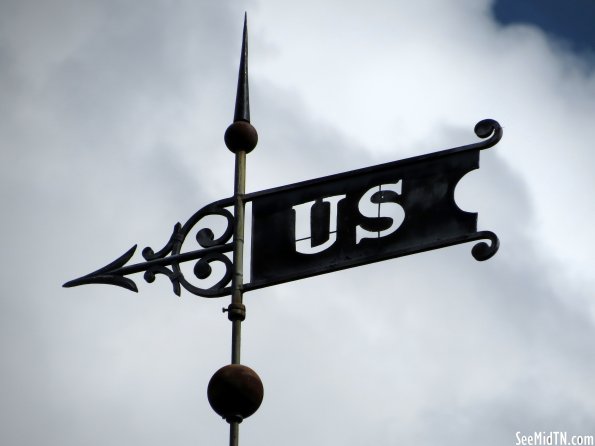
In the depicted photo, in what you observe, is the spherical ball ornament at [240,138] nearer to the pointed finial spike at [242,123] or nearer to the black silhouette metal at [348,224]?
the pointed finial spike at [242,123]

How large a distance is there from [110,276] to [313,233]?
1.05 metres

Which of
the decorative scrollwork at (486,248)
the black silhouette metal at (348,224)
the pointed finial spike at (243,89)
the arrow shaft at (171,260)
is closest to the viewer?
the decorative scrollwork at (486,248)

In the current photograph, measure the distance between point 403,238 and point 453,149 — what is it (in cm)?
44

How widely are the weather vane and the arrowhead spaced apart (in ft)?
0.40

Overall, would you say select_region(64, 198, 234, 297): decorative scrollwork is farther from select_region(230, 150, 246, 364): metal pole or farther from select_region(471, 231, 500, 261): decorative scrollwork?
select_region(471, 231, 500, 261): decorative scrollwork

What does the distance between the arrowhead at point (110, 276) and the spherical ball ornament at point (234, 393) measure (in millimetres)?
937

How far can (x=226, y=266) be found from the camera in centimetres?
618

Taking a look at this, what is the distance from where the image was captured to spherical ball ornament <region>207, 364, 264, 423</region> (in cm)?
571

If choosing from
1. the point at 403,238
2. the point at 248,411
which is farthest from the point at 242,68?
the point at 248,411

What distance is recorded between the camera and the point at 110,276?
654 centimetres

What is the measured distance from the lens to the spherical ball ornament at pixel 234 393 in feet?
18.7

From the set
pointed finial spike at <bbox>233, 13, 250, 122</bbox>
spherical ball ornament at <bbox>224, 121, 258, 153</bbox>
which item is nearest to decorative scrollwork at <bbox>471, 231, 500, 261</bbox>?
spherical ball ornament at <bbox>224, 121, 258, 153</bbox>

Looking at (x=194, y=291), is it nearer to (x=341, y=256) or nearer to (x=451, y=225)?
(x=341, y=256)

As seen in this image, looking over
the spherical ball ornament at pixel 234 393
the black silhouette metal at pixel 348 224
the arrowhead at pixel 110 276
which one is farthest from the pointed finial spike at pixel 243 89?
the spherical ball ornament at pixel 234 393
